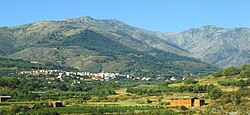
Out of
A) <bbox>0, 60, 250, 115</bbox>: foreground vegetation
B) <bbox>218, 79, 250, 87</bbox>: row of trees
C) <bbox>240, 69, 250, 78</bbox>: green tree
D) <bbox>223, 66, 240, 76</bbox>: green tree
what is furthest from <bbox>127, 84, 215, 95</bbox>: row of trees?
<bbox>223, 66, 240, 76</bbox>: green tree

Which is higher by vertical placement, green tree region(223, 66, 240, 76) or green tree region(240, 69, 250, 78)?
Result: green tree region(223, 66, 240, 76)

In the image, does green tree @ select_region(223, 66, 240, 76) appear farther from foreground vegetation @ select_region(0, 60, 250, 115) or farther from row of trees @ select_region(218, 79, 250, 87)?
row of trees @ select_region(218, 79, 250, 87)

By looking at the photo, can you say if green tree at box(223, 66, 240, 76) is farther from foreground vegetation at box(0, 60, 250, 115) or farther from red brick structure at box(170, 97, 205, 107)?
red brick structure at box(170, 97, 205, 107)

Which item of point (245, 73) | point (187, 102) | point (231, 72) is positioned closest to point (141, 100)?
point (187, 102)

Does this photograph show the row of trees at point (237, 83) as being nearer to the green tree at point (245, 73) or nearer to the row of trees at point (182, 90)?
the row of trees at point (182, 90)

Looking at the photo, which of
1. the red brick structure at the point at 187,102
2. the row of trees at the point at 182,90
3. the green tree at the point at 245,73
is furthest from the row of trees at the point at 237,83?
the red brick structure at the point at 187,102

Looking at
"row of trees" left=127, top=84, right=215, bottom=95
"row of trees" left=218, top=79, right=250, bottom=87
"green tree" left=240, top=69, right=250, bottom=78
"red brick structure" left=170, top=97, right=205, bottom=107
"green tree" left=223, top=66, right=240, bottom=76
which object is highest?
"green tree" left=223, top=66, right=240, bottom=76

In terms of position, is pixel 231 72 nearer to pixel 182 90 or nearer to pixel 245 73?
pixel 245 73

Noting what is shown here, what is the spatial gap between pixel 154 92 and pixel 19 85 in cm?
3804

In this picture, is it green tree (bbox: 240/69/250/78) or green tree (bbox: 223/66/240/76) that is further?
green tree (bbox: 223/66/240/76)

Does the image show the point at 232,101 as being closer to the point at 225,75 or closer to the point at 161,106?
the point at 161,106

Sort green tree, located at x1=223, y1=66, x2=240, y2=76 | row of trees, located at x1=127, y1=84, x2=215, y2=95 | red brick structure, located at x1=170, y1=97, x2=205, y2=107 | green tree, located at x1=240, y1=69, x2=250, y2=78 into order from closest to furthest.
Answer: red brick structure, located at x1=170, y1=97, x2=205, y2=107 → row of trees, located at x1=127, y1=84, x2=215, y2=95 → green tree, located at x1=240, y1=69, x2=250, y2=78 → green tree, located at x1=223, y1=66, x2=240, y2=76

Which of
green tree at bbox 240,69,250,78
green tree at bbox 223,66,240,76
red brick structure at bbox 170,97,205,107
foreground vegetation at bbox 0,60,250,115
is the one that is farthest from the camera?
green tree at bbox 223,66,240,76

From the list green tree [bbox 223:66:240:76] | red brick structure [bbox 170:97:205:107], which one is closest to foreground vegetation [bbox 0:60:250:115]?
green tree [bbox 223:66:240:76]
